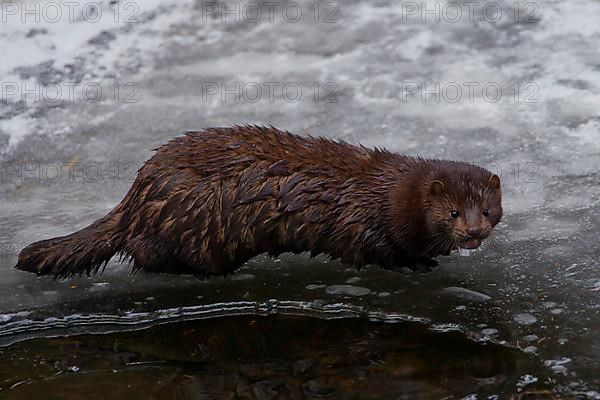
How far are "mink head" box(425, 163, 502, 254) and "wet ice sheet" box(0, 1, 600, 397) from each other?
0.26 metres

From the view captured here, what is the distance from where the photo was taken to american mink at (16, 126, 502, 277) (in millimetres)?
5305

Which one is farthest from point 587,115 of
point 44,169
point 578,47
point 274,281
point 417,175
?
point 44,169

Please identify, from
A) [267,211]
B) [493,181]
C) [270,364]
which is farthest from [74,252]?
[493,181]

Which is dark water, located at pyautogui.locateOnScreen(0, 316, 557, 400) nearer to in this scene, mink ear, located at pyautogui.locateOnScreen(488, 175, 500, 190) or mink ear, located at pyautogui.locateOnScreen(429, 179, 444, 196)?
mink ear, located at pyautogui.locateOnScreen(429, 179, 444, 196)

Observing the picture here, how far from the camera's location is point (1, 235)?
237 inches

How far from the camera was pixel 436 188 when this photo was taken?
5.27 metres

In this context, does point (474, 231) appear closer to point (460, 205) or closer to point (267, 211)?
point (460, 205)

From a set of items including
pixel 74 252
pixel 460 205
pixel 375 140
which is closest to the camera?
pixel 460 205

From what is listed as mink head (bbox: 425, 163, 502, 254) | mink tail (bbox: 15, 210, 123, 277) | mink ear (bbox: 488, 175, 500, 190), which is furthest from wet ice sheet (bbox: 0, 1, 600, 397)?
mink ear (bbox: 488, 175, 500, 190)

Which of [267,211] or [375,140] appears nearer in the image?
[267,211]

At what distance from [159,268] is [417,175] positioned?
1455mm

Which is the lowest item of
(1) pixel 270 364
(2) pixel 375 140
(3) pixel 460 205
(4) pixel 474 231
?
(1) pixel 270 364

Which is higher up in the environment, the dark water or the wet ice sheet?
the wet ice sheet

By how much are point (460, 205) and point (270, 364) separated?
132cm
